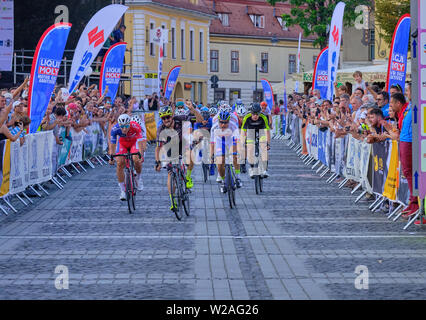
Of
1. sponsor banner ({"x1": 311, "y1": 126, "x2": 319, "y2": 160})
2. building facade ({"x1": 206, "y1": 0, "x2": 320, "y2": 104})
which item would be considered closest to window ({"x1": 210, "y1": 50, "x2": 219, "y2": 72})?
building facade ({"x1": 206, "y1": 0, "x2": 320, "y2": 104})

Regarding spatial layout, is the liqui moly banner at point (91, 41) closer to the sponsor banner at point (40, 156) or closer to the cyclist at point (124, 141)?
the sponsor banner at point (40, 156)

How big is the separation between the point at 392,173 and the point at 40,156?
23.8 feet

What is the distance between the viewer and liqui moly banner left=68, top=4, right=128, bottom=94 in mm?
24953

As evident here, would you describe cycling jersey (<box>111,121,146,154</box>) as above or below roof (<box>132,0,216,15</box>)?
below

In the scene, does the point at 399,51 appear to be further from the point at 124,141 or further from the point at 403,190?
the point at 124,141

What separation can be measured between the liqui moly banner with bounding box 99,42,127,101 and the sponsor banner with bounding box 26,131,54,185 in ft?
30.8

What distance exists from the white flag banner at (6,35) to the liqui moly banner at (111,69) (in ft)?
9.14

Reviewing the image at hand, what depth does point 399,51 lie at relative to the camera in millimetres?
18844

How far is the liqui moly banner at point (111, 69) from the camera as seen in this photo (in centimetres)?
2992

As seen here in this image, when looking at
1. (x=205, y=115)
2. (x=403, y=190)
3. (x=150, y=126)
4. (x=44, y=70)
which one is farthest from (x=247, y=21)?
(x=403, y=190)

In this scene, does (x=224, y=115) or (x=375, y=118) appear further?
(x=224, y=115)

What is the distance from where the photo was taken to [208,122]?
74.5 feet

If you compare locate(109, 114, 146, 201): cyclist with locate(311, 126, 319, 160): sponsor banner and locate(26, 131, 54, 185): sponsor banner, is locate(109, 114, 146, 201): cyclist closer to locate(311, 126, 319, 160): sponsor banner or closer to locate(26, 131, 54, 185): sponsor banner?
locate(26, 131, 54, 185): sponsor banner

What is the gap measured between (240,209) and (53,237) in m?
4.47
